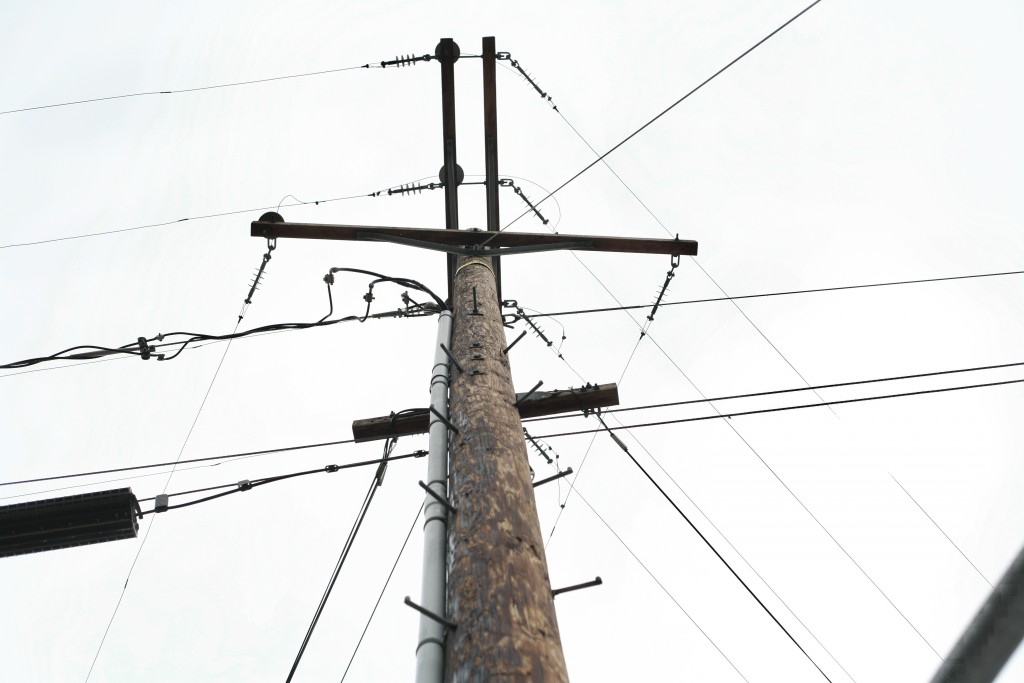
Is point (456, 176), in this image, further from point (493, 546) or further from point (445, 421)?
point (493, 546)

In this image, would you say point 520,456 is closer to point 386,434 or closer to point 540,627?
point 540,627

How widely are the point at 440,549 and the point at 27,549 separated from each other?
298cm

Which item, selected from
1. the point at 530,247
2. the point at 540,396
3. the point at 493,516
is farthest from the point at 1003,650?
the point at 530,247

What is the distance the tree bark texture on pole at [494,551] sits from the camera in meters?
2.28

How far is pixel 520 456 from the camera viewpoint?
10.8ft

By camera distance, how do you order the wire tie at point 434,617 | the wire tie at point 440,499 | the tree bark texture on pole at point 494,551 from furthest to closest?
1. the wire tie at point 440,499
2. the wire tie at point 434,617
3. the tree bark texture on pole at point 494,551

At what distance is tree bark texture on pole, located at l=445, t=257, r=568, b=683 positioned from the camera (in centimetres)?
228

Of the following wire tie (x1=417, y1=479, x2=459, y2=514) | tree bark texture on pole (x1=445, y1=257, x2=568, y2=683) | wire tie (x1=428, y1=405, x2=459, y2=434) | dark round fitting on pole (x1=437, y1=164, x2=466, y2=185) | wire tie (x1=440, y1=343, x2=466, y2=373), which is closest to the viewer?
tree bark texture on pole (x1=445, y1=257, x2=568, y2=683)

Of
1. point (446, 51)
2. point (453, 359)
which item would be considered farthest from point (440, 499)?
point (446, 51)

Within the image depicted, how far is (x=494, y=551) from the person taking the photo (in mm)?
2650

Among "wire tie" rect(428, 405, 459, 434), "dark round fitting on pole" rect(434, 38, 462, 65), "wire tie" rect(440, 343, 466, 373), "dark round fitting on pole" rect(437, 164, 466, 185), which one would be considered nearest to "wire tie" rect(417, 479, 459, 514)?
"wire tie" rect(428, 405, 459, 434)

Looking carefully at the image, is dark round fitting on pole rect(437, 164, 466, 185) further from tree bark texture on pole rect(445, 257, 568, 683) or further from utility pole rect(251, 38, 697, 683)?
tree bark texture on pole rect(445, 257, 568, 683)

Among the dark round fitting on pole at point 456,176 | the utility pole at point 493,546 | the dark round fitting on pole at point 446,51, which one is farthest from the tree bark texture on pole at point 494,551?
the dark round fitting on pole at point 446,51

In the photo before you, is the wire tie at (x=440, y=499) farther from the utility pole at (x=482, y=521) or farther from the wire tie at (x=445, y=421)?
the wire tie at (x=445, y=421)
